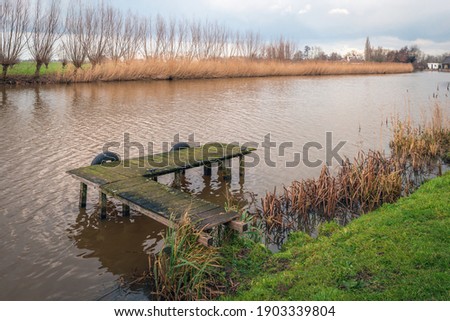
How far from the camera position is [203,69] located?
114 ft

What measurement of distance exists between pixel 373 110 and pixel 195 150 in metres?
12.0

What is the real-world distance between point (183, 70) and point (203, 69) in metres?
2.03

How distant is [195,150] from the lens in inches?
350

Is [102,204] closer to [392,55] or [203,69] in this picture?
[203,69]

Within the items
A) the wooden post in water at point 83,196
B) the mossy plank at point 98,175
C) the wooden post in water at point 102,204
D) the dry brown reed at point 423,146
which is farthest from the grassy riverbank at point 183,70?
the wooden post in water at point 102,204

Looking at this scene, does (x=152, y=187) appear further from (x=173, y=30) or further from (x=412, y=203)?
(x=173, y=30)

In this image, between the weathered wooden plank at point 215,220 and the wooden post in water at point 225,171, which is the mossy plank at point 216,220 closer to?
the weathered wooden plank at point 215,220

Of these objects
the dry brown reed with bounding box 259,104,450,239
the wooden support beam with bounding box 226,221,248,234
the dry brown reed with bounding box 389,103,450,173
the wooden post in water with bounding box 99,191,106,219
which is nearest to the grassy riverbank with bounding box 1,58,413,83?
the dry brown reed with bounding box 389,103,450,173

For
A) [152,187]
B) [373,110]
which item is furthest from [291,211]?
[373,110]

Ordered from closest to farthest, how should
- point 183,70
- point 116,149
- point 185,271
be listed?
point 185,271
point 116,149
point 183,70

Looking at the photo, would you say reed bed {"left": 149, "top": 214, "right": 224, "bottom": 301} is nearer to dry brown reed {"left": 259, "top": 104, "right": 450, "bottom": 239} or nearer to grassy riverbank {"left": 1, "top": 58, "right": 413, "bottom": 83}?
dry brown reed {"left": 259, "top": 104, "right": 450, "bottom": 239}

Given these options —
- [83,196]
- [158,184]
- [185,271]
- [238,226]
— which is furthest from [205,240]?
[83,196]

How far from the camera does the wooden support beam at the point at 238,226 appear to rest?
5.08 m

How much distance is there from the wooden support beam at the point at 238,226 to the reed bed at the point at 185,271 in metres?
0.55
